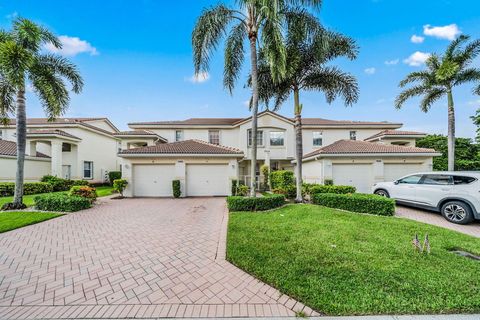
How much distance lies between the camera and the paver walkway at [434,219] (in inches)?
242

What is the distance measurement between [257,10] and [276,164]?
12956 millimetres

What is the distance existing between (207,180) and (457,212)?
12.1 metres

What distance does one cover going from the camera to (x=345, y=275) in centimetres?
331

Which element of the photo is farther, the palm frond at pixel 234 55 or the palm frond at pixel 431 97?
the palm frond at pixel 431 97

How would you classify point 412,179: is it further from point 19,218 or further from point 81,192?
point 81,192

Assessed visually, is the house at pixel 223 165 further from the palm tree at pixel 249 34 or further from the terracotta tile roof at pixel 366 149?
the palm tree at pixel 249 34

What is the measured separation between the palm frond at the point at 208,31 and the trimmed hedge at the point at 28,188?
50.1ft

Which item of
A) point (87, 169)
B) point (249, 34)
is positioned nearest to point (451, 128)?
point (249, 34)

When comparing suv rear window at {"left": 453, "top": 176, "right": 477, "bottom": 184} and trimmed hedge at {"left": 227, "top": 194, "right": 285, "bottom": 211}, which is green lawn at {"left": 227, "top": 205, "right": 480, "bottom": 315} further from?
suv rear window at {"left": 453, "top": 176, "right": 477, "bottom": 184}

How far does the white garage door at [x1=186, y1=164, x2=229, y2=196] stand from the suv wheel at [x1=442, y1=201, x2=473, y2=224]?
10.6 m

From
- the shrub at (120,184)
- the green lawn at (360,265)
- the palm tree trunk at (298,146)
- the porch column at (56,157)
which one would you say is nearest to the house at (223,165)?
the shrub at (120,184)

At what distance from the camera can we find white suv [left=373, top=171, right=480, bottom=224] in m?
6.59

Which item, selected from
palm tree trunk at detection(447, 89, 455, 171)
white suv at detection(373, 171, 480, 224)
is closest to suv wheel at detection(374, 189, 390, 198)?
white suv at detection(373, 171, 480, 224)

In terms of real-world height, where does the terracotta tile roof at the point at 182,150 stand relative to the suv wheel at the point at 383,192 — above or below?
above
